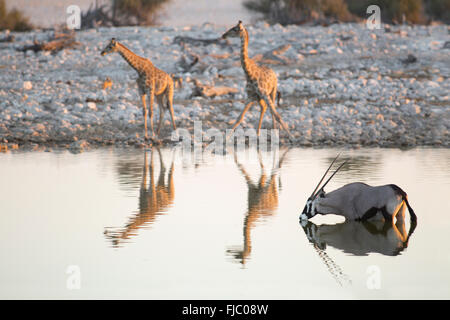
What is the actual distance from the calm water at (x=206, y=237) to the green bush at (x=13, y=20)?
17737mm

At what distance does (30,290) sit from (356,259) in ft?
7.09

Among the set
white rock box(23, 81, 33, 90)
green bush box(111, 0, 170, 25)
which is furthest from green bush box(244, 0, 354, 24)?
white rock box(23, 81, 33, 90)

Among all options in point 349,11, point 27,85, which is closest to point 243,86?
point 27,85

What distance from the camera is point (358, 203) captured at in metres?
7.22

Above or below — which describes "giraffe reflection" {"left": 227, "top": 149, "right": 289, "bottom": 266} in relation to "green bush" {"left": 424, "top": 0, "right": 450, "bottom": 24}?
below

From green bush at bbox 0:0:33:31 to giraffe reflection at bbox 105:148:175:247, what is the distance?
17914mm

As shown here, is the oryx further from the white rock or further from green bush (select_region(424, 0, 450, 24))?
green bush (select_region(424, 0, 450, 24))

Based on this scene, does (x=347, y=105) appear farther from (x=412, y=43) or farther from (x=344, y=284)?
(x=344, y=284)

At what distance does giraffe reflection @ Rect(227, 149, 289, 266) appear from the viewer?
6246 mm

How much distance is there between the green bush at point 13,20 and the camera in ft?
91.4

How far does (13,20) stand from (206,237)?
2304cm

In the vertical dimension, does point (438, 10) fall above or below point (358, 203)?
above

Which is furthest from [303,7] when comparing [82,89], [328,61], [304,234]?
[304,234]

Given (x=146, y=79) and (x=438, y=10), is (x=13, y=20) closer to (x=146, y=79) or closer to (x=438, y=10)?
(x=438, y=10)
